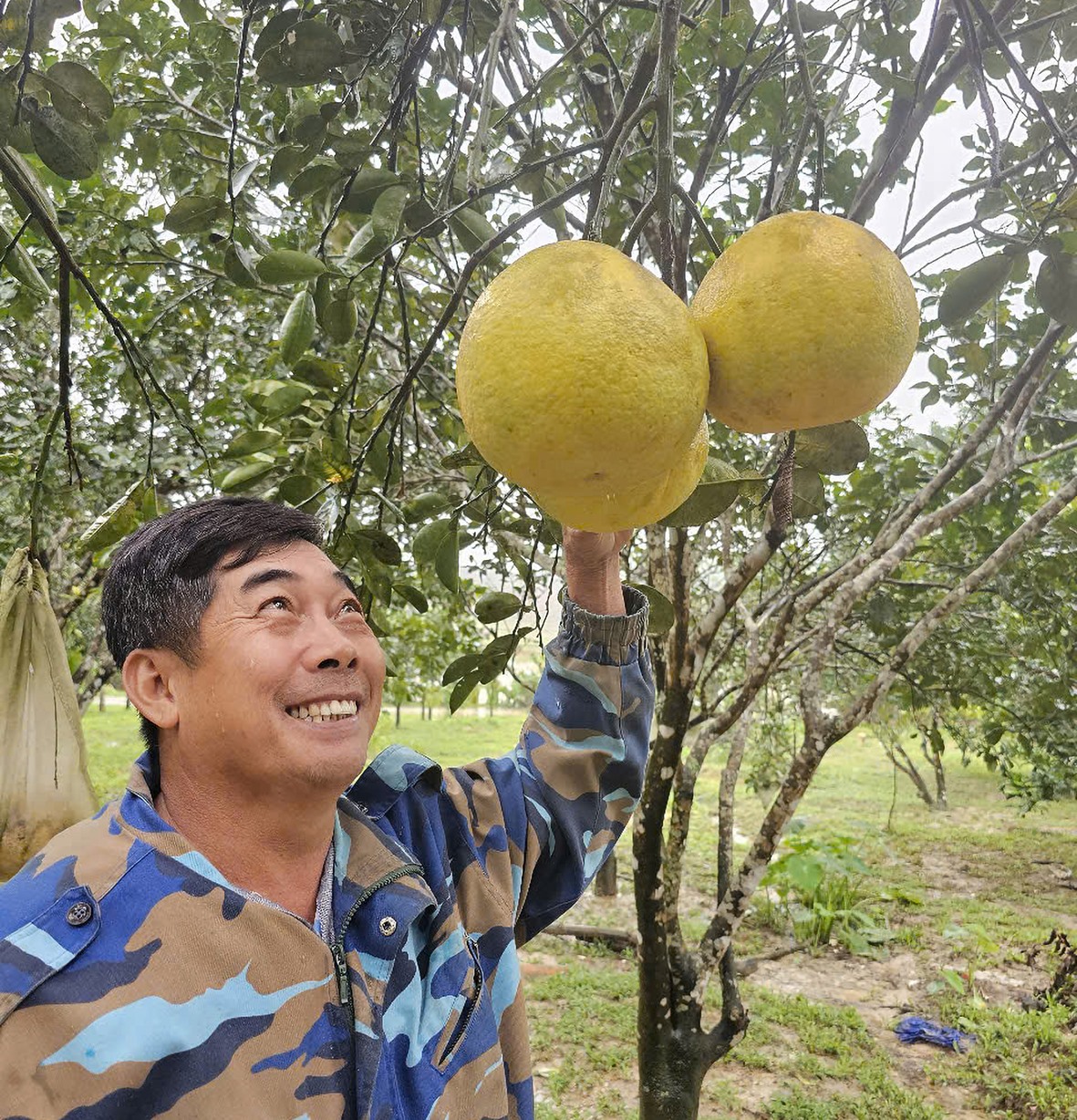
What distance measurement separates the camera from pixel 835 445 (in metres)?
0.90

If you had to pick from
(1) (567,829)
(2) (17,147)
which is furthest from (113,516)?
(1) (567,829)

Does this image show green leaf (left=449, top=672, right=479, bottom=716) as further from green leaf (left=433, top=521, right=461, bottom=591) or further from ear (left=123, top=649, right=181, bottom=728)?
ear (left=123, top=649, right=181, bottom=728)

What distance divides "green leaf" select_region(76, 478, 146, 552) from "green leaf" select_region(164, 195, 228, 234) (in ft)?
1.27

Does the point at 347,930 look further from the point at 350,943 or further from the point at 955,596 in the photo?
the point at 955,596

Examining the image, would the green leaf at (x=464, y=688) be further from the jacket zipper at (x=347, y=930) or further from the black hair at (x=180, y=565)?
the black hair at (x=180, y=565)

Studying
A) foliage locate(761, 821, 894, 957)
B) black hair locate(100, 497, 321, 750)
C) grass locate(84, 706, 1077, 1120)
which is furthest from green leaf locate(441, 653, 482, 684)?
foliage locate(761, 821, 894, 957)

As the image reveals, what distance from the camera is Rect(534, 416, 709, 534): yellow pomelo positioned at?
649 millimetres

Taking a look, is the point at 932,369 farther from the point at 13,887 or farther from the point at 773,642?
the point at 13,887

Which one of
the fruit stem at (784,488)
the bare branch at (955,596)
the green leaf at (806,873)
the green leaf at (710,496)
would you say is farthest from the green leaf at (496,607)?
the green leaf at (806,873)

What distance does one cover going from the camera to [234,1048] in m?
1.04

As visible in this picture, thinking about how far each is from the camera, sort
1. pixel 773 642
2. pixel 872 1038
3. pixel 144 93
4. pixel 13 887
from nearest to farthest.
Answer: pixel 13 887 → pixel 144 93 → pixel 773 642 → pixel 872 1038

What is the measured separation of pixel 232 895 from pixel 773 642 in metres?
1.82

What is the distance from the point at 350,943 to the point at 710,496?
2.79ft

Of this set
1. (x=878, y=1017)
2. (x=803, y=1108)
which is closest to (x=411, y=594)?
(x=803, y=1108)
